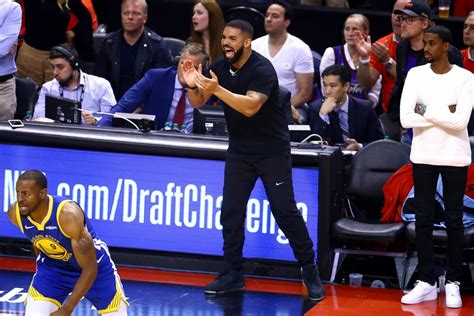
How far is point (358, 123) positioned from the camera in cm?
1018

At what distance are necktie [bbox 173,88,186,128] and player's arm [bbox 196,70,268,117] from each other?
2.11 meters

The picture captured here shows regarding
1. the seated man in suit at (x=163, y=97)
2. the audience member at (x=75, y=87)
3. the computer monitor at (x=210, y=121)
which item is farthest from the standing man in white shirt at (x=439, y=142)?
the audience member at (x=75, y=87)

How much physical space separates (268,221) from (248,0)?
3945 millimetres

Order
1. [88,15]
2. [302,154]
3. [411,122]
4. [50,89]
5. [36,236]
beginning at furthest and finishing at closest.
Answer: [88,15] → [50,89] → [302,154] → [411,122] → [36,236]

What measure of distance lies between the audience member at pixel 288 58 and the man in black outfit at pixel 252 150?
8.14 ft

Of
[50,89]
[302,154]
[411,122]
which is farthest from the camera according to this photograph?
[50,89]

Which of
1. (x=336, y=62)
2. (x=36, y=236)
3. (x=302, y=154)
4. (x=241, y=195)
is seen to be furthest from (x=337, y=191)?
(x=36, y=236)

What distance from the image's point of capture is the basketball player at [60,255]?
6.91 meters

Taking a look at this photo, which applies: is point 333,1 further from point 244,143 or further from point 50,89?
point 244,143

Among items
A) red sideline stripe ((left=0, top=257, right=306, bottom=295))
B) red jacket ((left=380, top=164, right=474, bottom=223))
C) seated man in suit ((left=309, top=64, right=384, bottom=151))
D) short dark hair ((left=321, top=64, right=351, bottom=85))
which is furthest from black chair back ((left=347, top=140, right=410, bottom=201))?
red sideline stripe ((left=0, top=257, right=306, bottom=295))

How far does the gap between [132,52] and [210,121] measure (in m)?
1.89

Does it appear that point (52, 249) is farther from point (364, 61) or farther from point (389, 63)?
point (389, 63)

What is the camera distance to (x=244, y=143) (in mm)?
8516

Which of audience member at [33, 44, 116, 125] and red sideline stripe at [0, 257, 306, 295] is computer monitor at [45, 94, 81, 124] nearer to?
audience member at [33, 44, 116, 125]
